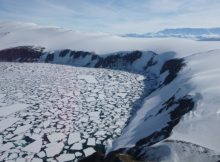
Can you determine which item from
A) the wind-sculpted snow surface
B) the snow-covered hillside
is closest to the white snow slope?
the snow-covered hillside

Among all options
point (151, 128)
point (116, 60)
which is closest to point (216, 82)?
point (151, 128)

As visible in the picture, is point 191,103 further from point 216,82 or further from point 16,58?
point 16,58

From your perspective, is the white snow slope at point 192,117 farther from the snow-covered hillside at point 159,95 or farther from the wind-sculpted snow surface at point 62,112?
the wind-sculpted snow surface at point 62,112

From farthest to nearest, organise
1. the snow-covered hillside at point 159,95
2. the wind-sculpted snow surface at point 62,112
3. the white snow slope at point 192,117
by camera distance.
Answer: the wind-sculpted snow surface at point 62,112, the white snow slope at point 192,117, the snow-covered hillside at point 159,95

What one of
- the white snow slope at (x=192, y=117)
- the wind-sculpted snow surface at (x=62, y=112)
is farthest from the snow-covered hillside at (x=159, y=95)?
the wind-sculpted snow surface at (x=62, y=112)

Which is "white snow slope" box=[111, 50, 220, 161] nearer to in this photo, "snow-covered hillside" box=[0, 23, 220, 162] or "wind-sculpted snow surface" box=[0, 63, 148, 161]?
"snow-covered hillside" box=[0, 23, 220, 162]

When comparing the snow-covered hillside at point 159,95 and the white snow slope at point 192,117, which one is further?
the white snow slope at point 192,117

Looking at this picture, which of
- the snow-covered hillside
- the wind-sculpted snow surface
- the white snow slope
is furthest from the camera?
the wind-sculpted snow surface

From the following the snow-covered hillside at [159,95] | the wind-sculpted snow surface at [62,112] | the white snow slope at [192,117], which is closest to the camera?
the snow-covered hillside at [159,95]

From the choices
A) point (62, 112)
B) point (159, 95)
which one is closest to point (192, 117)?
point (159, 95)
